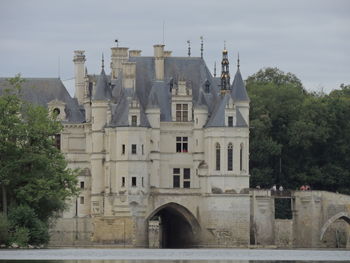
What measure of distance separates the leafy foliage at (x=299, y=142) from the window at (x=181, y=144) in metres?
7.89

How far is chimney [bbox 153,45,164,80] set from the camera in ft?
431

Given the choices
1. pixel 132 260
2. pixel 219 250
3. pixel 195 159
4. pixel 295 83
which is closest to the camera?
pixel 132 260

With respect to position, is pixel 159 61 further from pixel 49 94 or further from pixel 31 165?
pixel 31 165

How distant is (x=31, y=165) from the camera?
374ft

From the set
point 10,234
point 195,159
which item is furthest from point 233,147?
point 10,234

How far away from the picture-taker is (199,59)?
132125 millimetres

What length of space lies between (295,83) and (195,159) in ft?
77.7

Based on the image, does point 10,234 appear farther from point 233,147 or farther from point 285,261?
point 233,147

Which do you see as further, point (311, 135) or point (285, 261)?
point (311, 135)

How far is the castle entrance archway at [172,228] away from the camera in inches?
5143

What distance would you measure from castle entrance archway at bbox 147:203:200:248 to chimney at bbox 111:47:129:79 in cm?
858

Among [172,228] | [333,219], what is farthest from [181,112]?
[333,219]

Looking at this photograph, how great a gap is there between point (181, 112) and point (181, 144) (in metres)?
1.88

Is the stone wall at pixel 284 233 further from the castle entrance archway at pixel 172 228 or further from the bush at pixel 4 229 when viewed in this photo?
the bush at pixel 4 229
